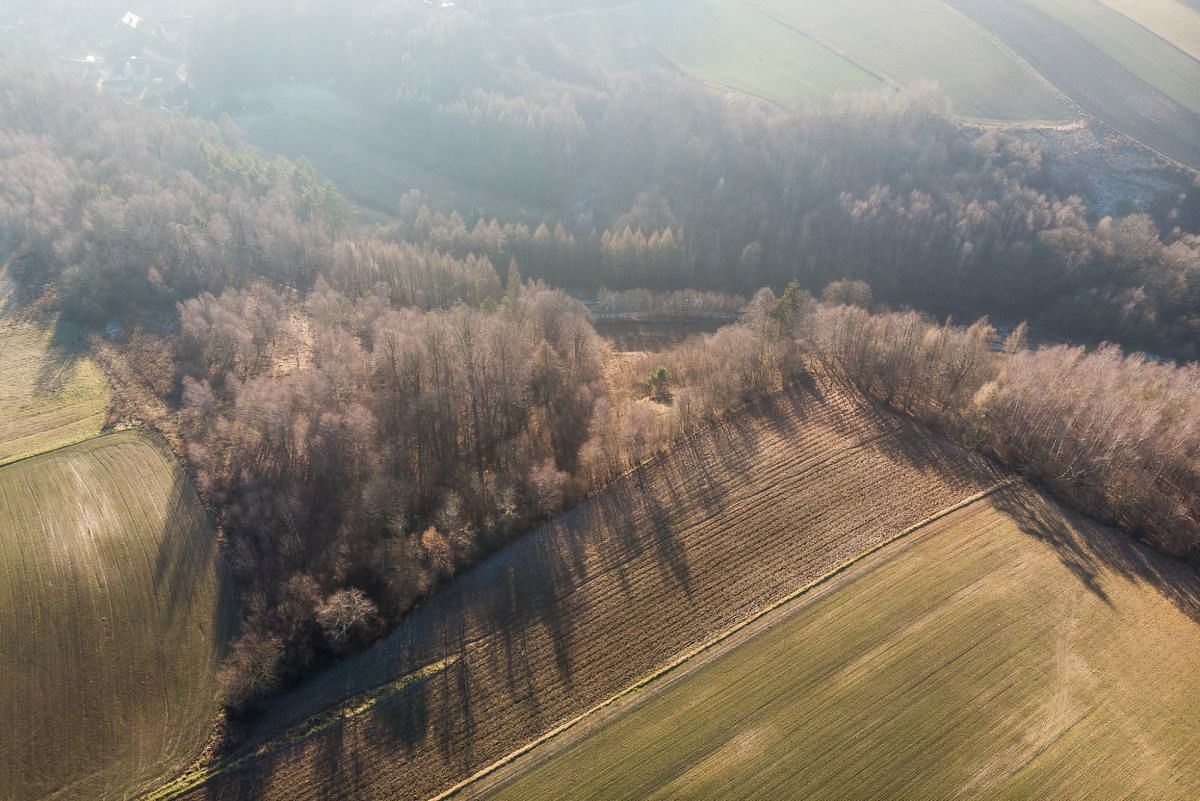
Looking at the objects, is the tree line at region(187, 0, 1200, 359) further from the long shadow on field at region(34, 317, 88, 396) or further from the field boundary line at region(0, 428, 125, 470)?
the field boundary line at region(0, 428, 125, 470)

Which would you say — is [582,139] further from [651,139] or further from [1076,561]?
[1076,561]

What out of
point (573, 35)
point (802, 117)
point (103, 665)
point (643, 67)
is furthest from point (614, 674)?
point (573, 35)

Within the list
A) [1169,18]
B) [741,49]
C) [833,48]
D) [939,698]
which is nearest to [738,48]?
[741,49]

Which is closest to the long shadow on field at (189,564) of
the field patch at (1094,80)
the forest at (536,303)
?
the forest at (536,303)

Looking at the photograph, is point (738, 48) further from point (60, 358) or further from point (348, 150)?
point (60, 358)

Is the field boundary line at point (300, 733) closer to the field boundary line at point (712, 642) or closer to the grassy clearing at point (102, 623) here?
the grassy clearing at point (102, 623)
